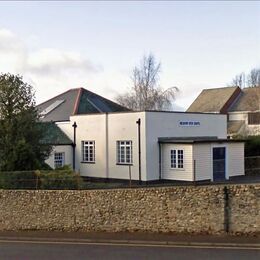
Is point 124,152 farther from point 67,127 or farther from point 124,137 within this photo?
point 67,127

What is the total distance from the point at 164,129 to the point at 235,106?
1332 inches

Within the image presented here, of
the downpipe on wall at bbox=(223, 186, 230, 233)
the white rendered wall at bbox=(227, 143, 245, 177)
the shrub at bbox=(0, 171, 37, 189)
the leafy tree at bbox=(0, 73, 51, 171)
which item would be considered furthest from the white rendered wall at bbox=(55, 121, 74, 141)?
the downpipe on wall at bbox=(223, 186, 230, 233)

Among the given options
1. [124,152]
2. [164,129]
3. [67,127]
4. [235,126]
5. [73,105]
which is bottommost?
[124,152]

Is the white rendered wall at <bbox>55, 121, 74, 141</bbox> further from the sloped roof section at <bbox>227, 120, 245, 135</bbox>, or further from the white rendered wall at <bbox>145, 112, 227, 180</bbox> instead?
the sloped roof section at <bbox>227, 120, 245, 135</bbox>

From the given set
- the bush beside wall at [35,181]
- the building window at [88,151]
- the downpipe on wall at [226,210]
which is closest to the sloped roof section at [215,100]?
the building window at [88,151]

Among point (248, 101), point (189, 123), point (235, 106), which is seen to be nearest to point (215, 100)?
point (235, 106)

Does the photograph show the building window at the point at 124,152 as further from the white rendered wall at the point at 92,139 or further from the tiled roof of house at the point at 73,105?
the tiled roof of house at the point at 73,105

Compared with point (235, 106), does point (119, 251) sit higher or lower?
lower

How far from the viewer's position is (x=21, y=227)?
19000mm

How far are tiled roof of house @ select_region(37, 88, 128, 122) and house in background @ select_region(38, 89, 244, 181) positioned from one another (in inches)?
91.6

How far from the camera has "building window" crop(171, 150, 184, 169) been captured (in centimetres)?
3203

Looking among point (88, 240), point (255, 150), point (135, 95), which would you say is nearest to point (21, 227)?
point (88, 240)

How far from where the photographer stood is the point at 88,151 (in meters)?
35.8

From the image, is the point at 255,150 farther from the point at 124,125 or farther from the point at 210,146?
the point at 124,125
